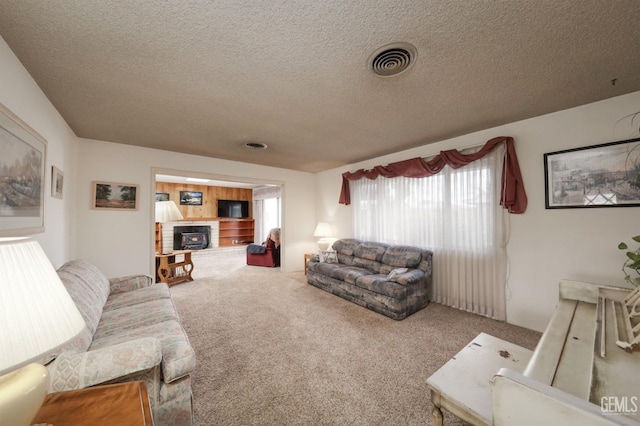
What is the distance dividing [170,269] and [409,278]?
165 inches

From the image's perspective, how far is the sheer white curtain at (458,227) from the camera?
2.82 metres

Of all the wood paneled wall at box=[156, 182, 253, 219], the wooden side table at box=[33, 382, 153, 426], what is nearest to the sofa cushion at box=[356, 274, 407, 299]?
the wooden side table at box=[33, 382, 153, 426]

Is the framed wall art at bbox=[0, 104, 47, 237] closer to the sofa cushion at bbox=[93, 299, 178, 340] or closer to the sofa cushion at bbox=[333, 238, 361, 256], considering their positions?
the sofa cushion at bbox=[93, 299, 178, 340]

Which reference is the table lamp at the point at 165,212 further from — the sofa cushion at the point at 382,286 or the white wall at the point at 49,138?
the sofa cushion at the point at 382,286

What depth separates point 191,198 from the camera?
7801 millimetres

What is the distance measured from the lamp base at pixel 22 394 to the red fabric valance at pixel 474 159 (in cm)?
352

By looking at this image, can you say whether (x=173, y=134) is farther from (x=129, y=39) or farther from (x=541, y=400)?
(x=541, y=400)

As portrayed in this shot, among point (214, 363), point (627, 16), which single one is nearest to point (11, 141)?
point (214, 363)

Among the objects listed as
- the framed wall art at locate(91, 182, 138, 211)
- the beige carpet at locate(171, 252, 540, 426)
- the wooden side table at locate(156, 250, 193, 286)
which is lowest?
the beige carpet at locate(171, 252, 540, 426)

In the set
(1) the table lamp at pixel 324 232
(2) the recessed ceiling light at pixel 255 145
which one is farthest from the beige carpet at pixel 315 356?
(2) the recessed ceiling light at pixel 255 145

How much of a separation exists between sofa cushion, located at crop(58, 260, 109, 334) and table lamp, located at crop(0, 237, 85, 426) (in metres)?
1.20

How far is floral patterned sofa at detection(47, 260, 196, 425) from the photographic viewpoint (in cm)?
106

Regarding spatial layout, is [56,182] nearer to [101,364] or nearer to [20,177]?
[20,177]

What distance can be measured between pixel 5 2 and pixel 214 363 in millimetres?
2564
